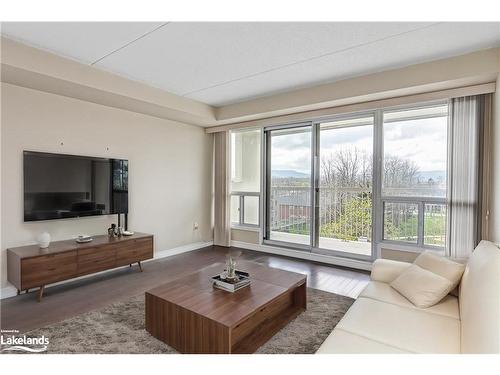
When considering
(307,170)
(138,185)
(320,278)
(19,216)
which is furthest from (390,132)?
(19,216)

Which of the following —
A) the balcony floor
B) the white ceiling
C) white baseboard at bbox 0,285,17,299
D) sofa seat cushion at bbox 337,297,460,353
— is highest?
the white ceiling

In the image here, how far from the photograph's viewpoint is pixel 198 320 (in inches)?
70.6

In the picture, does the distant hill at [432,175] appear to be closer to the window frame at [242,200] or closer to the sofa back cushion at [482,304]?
the sofa back cushion at [482,304]

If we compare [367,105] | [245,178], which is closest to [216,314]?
[367,105]

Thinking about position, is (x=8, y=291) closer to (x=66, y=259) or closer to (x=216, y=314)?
(x=66, y=259)

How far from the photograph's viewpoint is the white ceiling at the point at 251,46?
230 cm

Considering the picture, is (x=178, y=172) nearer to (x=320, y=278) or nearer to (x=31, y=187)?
(x=31, y=187)

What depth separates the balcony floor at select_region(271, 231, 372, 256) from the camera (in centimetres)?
407

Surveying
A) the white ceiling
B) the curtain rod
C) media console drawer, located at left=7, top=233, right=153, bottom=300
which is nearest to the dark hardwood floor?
media console drawer, located at left=7, top=233, right=153, bottom=300

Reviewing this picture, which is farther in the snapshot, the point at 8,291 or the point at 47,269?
the point at 8,291

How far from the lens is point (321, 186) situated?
14.5 ft

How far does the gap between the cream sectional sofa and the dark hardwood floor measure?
116 centimetres

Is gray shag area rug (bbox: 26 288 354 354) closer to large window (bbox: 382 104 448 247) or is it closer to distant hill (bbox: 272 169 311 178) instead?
large window (bbox: 382 104 448 247)

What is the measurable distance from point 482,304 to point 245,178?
440cm
